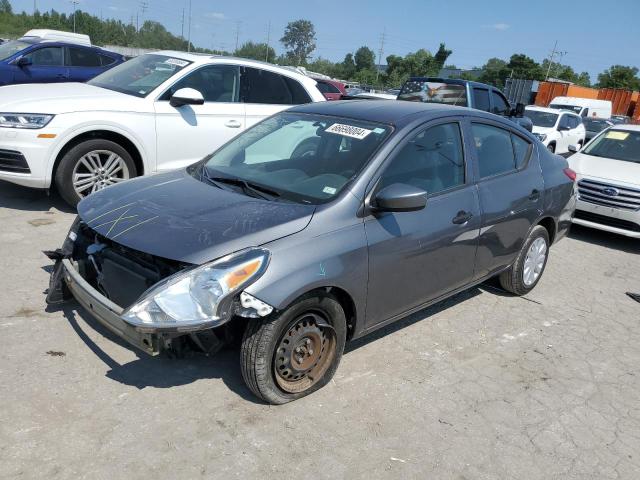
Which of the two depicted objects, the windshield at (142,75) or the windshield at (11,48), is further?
the windshield at (11,48)

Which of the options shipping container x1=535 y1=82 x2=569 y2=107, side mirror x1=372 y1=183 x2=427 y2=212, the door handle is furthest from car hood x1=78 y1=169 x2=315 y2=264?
shipping container x1=535 y1=82 x2=569 y2=107

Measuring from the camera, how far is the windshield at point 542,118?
15423 mm

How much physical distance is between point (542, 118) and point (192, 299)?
15.2 metres

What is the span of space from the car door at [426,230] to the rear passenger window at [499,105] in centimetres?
856

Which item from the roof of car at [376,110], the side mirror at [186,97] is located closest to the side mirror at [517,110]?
the side mirror at [186,97]

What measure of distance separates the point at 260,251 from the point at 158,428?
3.45 feet

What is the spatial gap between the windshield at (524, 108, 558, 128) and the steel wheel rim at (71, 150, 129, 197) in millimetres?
12591

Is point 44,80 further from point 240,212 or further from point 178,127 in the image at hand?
point 240,212

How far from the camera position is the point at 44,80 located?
38.3 feet

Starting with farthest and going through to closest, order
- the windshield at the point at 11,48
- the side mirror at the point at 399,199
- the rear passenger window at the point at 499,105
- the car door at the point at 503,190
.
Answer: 1. the rear passenger window at the point at 499,105
2. the windshield at the point at 11,48
3. the car door at the point at 503,190
4. the side mirror at the point at 399,199

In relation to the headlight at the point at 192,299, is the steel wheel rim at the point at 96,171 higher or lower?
lower

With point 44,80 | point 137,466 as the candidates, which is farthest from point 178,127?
point 44,80

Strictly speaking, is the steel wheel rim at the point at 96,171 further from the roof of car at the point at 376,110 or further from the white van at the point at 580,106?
the white van at the point at 580,106

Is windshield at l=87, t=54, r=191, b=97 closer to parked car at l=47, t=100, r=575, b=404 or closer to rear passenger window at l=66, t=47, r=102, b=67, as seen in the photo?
parked car at l=47, t=100, r=575, b=404
